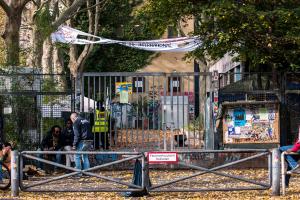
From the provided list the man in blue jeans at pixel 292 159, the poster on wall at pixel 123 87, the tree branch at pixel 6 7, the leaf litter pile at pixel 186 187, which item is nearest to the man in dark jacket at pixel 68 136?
the poster on wall at pixel 123 87

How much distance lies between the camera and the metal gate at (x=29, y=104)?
57.8 feet

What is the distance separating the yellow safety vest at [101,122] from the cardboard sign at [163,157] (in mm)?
5329

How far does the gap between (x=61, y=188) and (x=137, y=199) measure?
1.54m

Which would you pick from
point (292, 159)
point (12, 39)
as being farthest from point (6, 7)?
point (292, 159)

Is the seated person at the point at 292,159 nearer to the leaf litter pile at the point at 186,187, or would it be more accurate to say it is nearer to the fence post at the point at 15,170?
the leaf litter pile at the point at 186,187

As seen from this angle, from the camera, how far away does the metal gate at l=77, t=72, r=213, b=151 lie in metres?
18.2

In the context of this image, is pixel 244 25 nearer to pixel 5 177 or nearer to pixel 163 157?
pixel 163 157

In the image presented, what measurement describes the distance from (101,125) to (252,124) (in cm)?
397

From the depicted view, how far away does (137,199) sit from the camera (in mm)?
12922

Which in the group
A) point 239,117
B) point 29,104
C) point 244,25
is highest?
point 244,25

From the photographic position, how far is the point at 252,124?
59.5 ft

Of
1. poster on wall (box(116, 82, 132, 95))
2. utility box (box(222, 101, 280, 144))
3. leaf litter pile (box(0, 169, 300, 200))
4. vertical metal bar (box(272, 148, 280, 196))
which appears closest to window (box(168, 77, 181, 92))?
poster on wall (box(116, 82, 132, 95))

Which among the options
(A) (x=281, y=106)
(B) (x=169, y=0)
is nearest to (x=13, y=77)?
(B) (x=169, y=0)

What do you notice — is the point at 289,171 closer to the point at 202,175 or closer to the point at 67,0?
the point at 202,175
